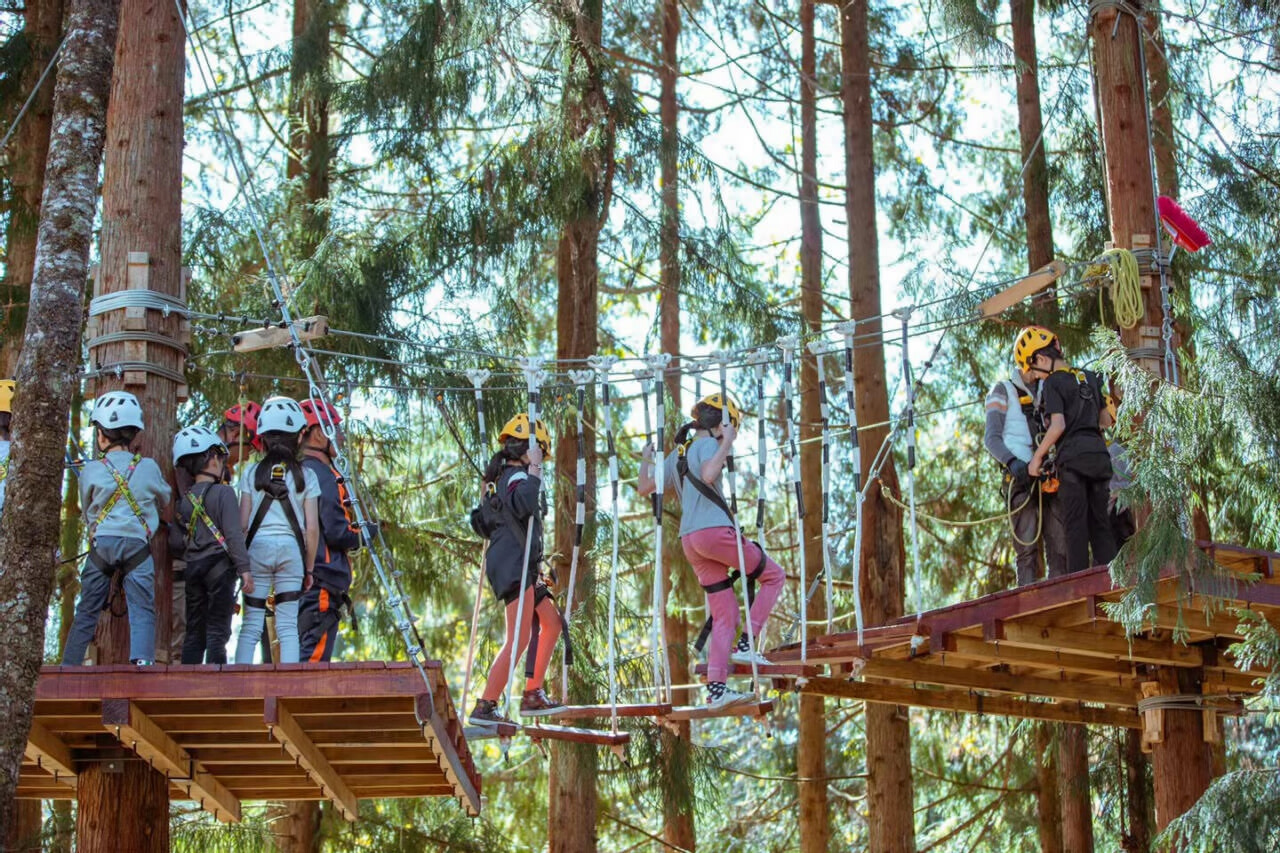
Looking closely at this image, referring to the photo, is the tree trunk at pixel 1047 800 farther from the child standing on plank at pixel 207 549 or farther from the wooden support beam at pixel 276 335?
the child standing on plank at pixel 207 549

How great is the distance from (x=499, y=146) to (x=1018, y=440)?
5198 mm

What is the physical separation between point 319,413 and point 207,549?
0.85 m

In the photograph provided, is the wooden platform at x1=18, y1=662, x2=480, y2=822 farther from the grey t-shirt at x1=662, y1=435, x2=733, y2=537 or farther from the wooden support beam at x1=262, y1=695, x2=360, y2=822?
the grey t-shirt at x1=662, y1=435, x2=733, y2=537

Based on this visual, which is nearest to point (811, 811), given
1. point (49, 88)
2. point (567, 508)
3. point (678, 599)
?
point (678, 599)

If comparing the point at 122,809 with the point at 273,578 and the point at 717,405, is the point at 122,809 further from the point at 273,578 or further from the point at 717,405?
the point at 717,405

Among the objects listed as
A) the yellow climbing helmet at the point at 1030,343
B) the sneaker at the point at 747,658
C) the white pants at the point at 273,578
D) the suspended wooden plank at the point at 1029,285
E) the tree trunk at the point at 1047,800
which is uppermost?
the suspended wooden plank at the point at 1029,285

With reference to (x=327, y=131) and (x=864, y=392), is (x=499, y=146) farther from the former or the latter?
(x=864, y=392)

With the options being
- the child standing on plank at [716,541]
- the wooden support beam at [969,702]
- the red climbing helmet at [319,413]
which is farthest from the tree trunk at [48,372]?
the wooden support beam at [969,702]

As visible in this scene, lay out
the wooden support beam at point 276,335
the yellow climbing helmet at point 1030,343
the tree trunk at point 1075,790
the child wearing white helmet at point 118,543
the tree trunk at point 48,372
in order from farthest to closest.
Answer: the tree trunk at point 1075,790 < the yellow climbing helmet at point 1030,343 < the wooden support beam at point 276,335 < the child wearing white helmet at point 118,543 < the tree trunk at point 48,372

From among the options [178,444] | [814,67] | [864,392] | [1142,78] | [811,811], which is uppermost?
[814,67]

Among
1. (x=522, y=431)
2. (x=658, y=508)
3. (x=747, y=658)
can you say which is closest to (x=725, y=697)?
(x=747, y=658)

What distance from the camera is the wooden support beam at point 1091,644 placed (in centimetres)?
863

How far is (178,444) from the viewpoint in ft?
27.1

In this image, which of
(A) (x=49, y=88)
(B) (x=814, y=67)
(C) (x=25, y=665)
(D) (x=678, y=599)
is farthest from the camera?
(B) (x=814, y=67)
